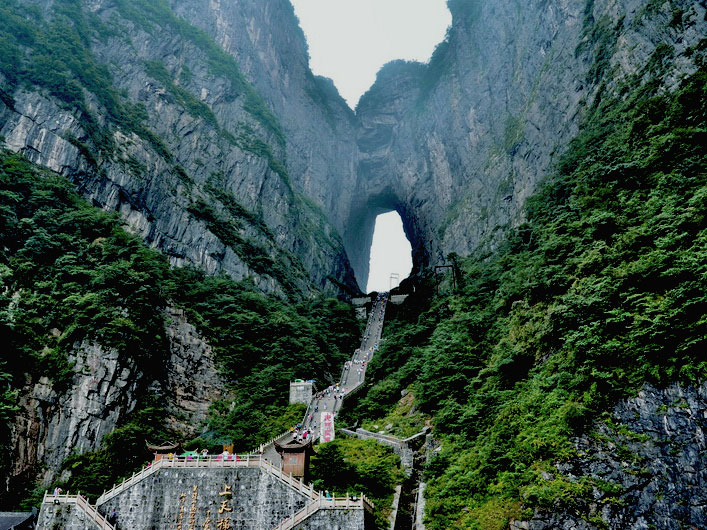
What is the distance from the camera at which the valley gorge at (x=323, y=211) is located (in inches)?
523

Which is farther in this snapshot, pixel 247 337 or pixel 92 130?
pixel 92 130

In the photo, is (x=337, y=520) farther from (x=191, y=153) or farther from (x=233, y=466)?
(x=191, y=153)

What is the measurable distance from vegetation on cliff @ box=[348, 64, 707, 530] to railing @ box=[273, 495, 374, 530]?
2.40 metres

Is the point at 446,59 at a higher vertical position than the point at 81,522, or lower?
higher

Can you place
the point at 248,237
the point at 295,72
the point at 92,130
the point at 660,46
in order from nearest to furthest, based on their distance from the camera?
1. the point at 660,46
2. the point at 92,130
3. the point at 248,237
4. the point at 295,72

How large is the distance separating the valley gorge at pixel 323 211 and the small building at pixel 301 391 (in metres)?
1.53

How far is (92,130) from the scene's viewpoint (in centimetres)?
3778

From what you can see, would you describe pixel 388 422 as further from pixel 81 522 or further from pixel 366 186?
pixel 366 186

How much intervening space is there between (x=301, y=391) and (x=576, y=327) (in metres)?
16.8

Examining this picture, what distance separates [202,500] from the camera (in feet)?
53.2

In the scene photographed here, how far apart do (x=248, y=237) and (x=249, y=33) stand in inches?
1349

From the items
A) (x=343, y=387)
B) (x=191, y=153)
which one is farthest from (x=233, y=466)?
(x=191, y=153)

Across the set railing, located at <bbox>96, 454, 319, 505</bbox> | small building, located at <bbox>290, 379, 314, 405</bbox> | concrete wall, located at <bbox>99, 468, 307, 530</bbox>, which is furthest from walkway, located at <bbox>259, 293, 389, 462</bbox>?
concrete wall, located at <bbox>99, 468, 307, 530</bbox>

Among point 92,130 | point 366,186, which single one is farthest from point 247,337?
point 366,186
